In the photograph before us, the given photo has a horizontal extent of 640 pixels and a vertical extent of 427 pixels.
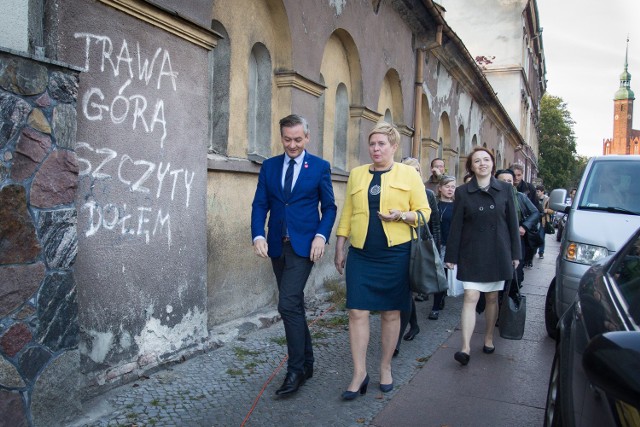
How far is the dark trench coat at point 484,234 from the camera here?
484cm

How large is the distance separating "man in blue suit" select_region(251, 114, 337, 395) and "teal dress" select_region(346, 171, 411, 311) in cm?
31

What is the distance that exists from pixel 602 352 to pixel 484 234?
3543 mm

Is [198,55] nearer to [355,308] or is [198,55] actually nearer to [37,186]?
[37,186]

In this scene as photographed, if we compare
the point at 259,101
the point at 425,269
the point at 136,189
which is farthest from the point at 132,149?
the point at 259,101

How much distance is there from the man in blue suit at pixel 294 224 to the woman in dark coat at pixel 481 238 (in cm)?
145

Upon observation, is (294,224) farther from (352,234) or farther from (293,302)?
(293,302)

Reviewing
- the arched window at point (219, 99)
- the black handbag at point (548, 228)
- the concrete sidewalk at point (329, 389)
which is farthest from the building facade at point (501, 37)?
the concrete sidewalk at point (329, 389)

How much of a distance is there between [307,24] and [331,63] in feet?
4.90

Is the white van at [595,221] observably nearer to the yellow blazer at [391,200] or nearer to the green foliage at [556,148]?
the yellow blazer at [391,200]

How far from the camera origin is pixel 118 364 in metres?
4.04

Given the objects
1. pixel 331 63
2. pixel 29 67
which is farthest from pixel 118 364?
pixel 331 63

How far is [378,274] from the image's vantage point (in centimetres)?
394

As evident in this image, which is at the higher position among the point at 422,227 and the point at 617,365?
the point at 422,227

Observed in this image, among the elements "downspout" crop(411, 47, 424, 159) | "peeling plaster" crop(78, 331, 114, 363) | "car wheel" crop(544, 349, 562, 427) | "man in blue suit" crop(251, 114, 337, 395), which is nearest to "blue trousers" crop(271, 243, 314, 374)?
"man in blue suit" crop(251, 114, 337, 395)
